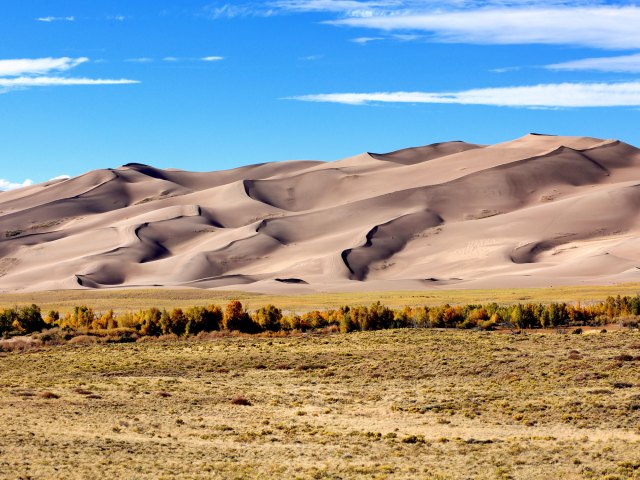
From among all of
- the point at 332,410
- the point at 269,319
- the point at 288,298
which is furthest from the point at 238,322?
the point at 288,298

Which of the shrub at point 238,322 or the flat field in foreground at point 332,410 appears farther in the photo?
the shrub at point 238,322

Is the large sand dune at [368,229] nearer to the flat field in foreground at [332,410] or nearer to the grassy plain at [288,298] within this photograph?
the grassy plain at [288,298]

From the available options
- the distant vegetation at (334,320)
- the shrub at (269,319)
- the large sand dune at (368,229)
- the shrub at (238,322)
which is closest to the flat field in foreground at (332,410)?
the distant vegetation at (334,320)

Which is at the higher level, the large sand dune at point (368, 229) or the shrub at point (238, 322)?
the large sand dune at point (368, 229)

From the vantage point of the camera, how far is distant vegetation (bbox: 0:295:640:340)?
4803 centimetres

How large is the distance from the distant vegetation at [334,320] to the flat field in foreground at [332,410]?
7.52m

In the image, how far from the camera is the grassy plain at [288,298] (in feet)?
226

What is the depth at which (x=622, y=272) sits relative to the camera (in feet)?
320

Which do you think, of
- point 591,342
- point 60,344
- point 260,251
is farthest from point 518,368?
point 260,251

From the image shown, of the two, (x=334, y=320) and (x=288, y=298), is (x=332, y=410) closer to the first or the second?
(x=334, y=320)

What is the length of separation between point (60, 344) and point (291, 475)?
29603 mm

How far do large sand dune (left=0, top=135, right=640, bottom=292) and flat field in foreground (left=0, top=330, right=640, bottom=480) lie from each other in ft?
197

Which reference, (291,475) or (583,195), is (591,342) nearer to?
(291,475)

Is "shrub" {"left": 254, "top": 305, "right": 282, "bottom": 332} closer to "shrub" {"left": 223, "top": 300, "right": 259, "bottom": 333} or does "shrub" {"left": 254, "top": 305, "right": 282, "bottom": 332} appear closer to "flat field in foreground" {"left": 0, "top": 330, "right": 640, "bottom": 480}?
"shrub" {"left": 223, "top": 300, "right": 259, "bottom": 333}
